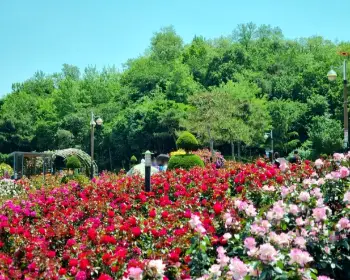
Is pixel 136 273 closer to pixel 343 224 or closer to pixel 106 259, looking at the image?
pixel 106 259

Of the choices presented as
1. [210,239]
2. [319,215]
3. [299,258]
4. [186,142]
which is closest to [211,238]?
[210,239]

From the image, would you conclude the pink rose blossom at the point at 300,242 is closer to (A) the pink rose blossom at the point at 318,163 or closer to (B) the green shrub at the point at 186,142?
(A) the pink rose blossom at the point at 318,163

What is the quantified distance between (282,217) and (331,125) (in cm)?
3087

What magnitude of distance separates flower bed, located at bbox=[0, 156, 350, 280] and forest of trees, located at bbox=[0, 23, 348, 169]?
25.6 meters

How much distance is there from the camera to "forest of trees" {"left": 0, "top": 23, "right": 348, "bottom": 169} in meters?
32.7

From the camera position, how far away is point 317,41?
54.1 m

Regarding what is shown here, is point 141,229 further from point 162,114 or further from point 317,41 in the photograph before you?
point 317,41

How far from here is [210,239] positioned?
3816 mm

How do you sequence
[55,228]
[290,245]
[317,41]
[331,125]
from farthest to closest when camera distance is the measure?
[317,41] < [331,125] < [55,228] < [290,245]

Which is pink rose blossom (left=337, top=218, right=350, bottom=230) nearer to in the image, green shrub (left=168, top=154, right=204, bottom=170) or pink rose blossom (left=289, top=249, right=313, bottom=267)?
pink rose blossom (left=289, top=249, right=313, bottom=267)

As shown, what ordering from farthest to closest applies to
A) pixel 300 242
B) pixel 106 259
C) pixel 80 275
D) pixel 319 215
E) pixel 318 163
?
pixel 318 163
pixel 319 215
pixel 106 259
pixel 80 275
pixel 300 242

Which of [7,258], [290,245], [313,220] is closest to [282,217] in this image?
[313,220]

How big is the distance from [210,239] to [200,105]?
28.4m

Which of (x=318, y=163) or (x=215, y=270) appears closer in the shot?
(x=215, y=270)
